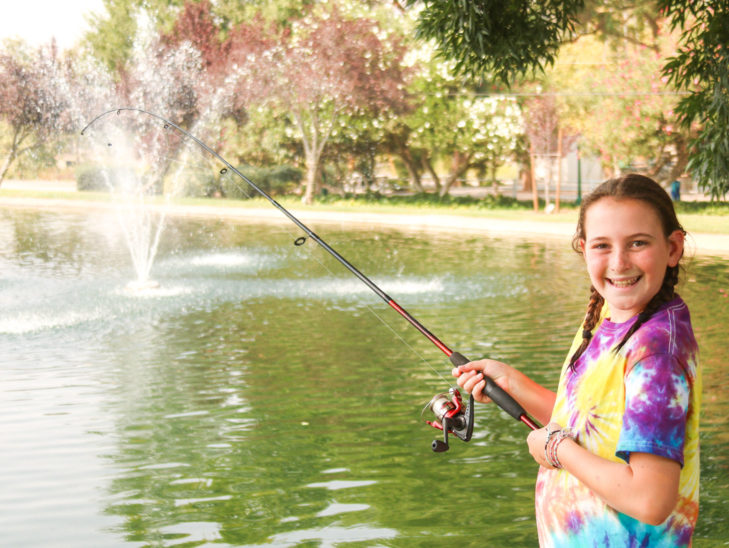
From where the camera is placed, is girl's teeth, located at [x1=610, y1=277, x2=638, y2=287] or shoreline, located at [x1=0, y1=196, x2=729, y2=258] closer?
girl's teeth, located at [x1=610, y1=277, x2=638, y2=287]

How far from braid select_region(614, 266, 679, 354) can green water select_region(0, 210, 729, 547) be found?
2.98m

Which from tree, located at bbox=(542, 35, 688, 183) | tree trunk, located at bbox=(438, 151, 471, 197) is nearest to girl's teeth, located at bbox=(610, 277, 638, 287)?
tree, located at bbox=(542, 35, 688, 183)

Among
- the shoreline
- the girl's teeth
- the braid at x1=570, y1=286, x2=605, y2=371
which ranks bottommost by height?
the shoreline

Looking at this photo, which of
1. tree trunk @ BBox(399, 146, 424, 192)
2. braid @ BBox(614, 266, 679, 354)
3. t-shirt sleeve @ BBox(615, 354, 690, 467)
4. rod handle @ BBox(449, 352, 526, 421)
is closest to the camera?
t-shirt sleeve @ BBox(615, 354, 690, 467)

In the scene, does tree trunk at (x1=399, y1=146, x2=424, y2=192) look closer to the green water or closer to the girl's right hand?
the green water

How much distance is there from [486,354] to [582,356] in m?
7.05

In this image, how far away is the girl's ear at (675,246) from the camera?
1.92 meters

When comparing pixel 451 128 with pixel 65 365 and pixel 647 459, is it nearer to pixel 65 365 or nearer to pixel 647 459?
pixel 65 365

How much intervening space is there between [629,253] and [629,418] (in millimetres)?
324

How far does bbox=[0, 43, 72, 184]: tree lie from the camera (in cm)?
3588

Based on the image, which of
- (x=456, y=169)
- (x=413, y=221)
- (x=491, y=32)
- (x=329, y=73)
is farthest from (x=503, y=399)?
(x=456, y=169)

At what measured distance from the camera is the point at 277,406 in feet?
23.8

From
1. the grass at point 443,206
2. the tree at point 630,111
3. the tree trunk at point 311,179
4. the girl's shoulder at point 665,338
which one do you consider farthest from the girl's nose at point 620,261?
the tree trunk at point 311,179

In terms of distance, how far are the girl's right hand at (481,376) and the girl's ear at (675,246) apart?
53 centimetres
